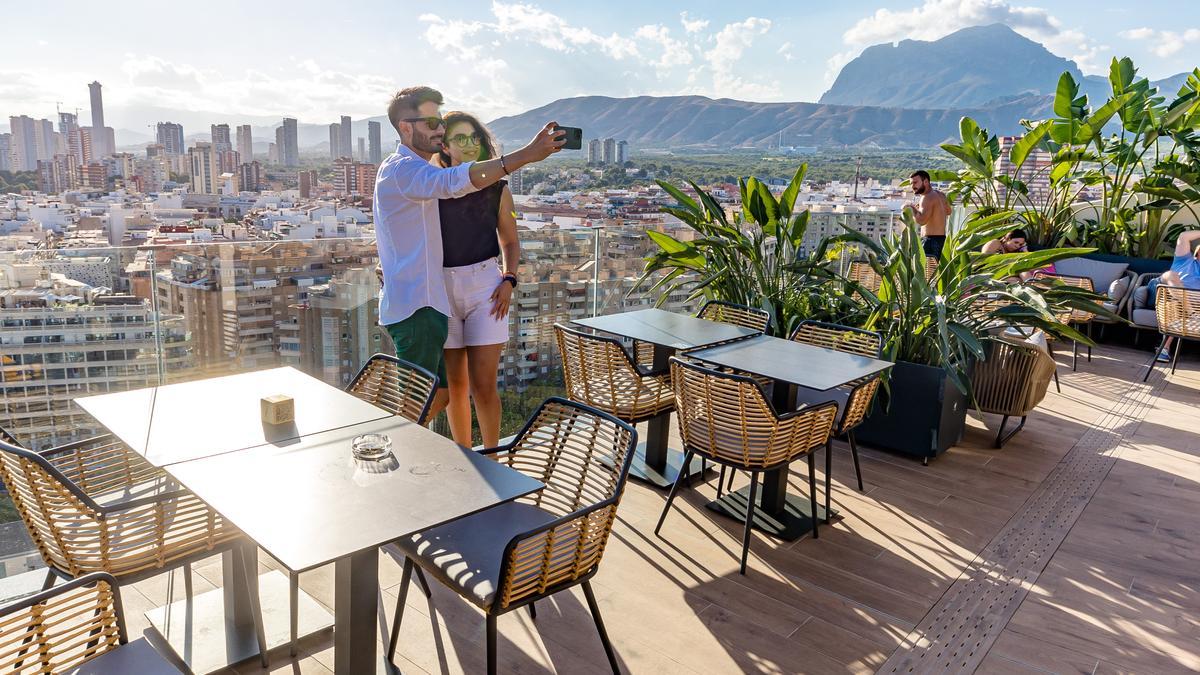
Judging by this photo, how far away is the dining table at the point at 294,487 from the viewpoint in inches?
63.4

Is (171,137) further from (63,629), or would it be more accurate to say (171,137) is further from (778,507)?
(63,629)

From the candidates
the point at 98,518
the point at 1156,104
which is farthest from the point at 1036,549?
the point at 1156,104

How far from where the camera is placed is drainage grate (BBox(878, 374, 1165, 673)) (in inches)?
101

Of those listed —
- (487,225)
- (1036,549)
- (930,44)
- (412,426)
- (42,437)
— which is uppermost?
(930,44)

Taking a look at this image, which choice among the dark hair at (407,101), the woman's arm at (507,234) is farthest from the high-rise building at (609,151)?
Result: the dark hair at (407,101)

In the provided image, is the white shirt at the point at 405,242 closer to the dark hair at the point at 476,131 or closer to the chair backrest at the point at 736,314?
the dark hair at the point at 476,131

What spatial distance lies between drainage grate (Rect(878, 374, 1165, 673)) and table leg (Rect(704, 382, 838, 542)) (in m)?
0.68

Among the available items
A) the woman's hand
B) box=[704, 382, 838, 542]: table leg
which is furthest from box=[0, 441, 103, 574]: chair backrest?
box=[704, 382, 838, 542]: table leg

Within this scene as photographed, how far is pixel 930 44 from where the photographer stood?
99.9 feet

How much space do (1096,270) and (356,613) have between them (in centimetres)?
868

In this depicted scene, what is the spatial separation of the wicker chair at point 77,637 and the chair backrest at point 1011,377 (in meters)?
4.40

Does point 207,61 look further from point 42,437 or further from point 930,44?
point 930,44

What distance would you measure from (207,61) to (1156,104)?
774 inches

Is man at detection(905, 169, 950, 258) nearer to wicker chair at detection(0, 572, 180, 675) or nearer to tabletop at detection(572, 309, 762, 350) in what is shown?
tabletop at detection(572, 309, 762, 350)
